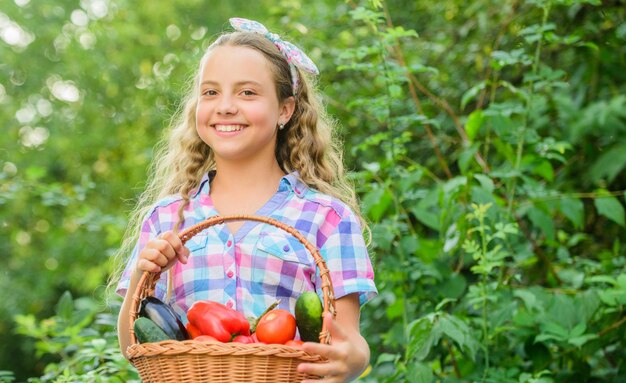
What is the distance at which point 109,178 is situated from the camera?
11.4 metres

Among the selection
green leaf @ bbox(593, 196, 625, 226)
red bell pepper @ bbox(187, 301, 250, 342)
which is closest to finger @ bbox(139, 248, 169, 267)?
red bell pepper @ bbox(187, 301, 250, 342)

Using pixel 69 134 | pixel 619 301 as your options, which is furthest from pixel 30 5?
pixel 619 301

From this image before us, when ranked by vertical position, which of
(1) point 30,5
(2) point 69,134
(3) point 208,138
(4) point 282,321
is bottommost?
(4) point 282,321

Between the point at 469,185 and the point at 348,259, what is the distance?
1.36m

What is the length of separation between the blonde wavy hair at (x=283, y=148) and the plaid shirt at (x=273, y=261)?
14 centimetres

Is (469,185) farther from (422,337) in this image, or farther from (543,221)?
(422,337)

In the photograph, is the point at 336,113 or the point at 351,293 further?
the point at 336,113

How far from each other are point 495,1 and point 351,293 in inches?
137

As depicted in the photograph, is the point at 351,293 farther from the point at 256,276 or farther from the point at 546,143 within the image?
the point at 546,143

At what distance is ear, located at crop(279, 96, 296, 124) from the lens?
2.66 meters

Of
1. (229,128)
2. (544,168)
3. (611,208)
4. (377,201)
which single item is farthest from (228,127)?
(611,208)

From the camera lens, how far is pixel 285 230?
216 centimetres

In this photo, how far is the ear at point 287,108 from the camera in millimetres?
2664

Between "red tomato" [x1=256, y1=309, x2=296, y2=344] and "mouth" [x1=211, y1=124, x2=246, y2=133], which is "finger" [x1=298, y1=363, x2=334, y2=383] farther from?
"mouth" [x1=211, y1=124, x2=246, y2=133]
